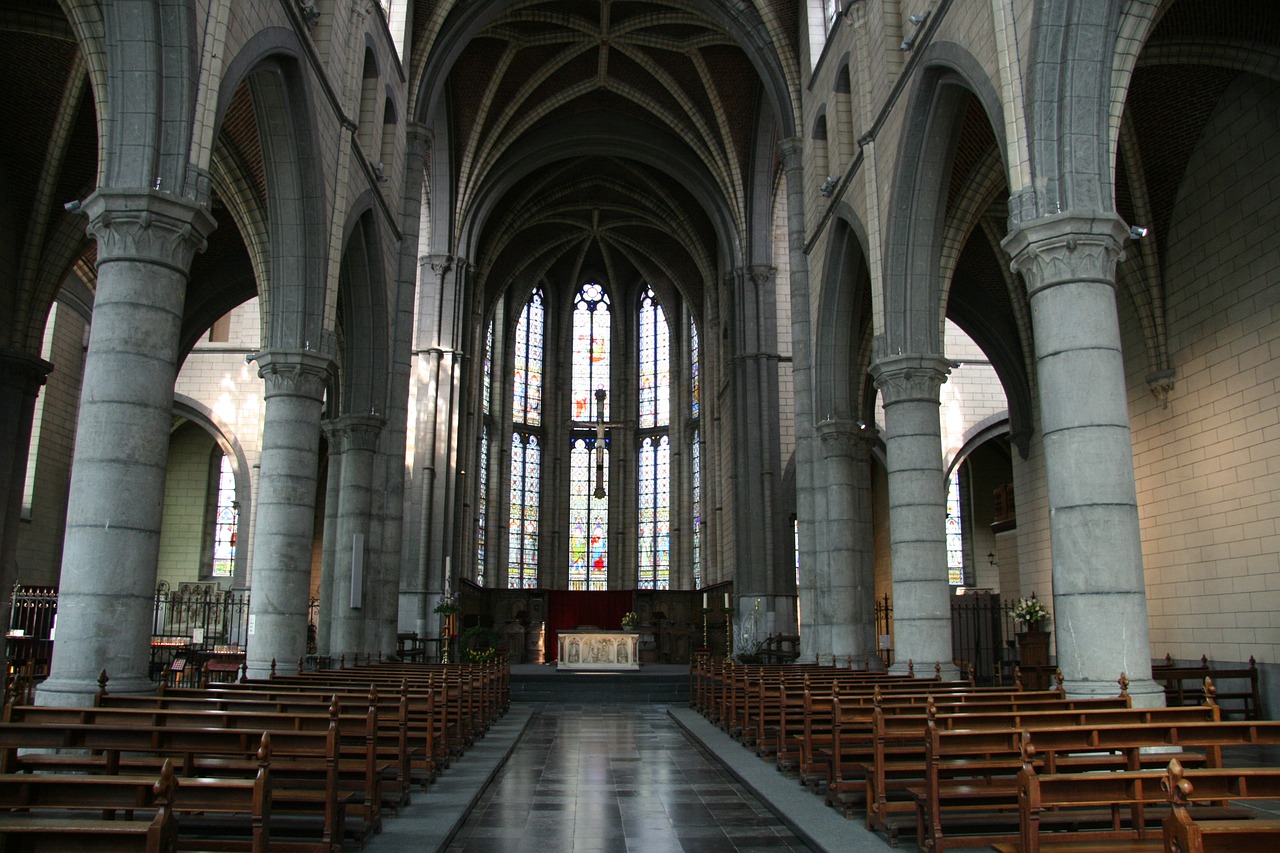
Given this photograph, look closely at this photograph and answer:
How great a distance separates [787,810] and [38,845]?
20.4 feet

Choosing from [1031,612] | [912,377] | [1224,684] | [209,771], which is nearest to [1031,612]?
[1031,612]

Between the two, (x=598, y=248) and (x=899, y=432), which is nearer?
(x=899, y=432)

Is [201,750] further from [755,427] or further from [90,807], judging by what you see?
[755,427]

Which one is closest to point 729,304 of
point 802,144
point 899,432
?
point 802,144

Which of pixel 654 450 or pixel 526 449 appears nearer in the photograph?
pixel 526 449

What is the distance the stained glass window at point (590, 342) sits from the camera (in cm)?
4591

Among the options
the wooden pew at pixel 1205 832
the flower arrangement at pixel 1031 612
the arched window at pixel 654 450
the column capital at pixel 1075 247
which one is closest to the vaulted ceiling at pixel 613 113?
the arched window at pixel 654 450

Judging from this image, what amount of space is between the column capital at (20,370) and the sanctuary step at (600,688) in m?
12.4

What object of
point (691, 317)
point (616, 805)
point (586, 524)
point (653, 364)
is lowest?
point (616, 805)

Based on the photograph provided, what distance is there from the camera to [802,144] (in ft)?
72.9

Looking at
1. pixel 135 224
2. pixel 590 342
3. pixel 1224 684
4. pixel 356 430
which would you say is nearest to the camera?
pixel 135 224

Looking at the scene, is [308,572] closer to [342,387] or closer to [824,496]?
[342,387]

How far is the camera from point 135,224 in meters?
9.34

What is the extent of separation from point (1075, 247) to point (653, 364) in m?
36.1
